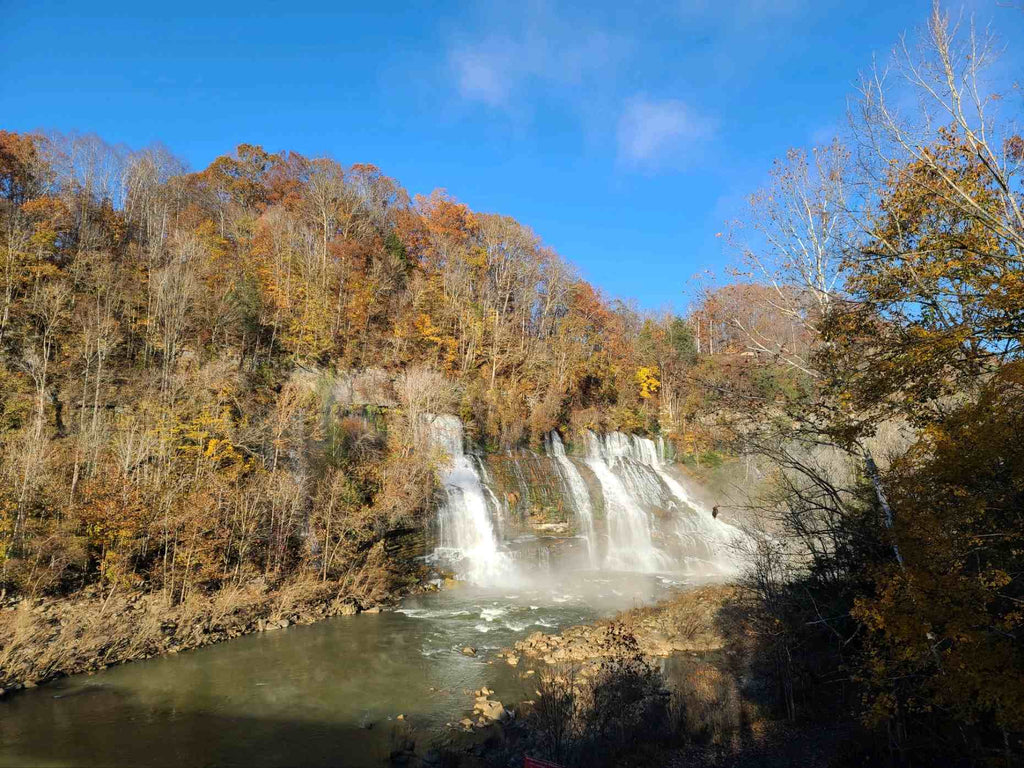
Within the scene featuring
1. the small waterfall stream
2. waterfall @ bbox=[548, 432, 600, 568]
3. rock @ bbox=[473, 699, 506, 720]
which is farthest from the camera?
waterfall @ bbox=[548, 432, 600, 568]

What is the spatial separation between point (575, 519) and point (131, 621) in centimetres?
2031

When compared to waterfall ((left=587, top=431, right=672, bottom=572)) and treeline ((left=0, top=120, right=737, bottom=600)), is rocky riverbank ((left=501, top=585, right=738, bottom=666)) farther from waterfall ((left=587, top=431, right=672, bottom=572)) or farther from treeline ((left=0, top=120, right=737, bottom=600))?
waterfall ((left=587, top=431, right=672, bottom=572))

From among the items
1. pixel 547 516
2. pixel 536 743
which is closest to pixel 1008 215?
pixel 536 743

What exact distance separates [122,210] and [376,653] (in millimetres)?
31997

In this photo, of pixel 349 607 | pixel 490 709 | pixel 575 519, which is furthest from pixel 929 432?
pixel 575 519

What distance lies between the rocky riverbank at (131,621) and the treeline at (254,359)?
36.1 inches

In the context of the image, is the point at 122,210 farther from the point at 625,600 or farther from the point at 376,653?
the point at 625,600

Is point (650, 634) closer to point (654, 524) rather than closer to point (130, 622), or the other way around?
point (654, 524)

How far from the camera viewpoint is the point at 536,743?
10.2 m

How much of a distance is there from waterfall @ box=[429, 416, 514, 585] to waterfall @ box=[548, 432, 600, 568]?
499 centimetres

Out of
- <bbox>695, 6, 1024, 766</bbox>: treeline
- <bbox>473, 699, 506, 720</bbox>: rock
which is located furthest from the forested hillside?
<bbox>473, 699, 506, 720</bbox>: rock

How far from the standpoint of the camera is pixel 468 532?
87.1ft

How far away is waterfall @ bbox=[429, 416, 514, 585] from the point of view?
84.1ft

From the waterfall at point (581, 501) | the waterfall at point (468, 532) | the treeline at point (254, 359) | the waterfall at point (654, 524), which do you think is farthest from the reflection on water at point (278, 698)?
the waterfall at point (654, 524)
